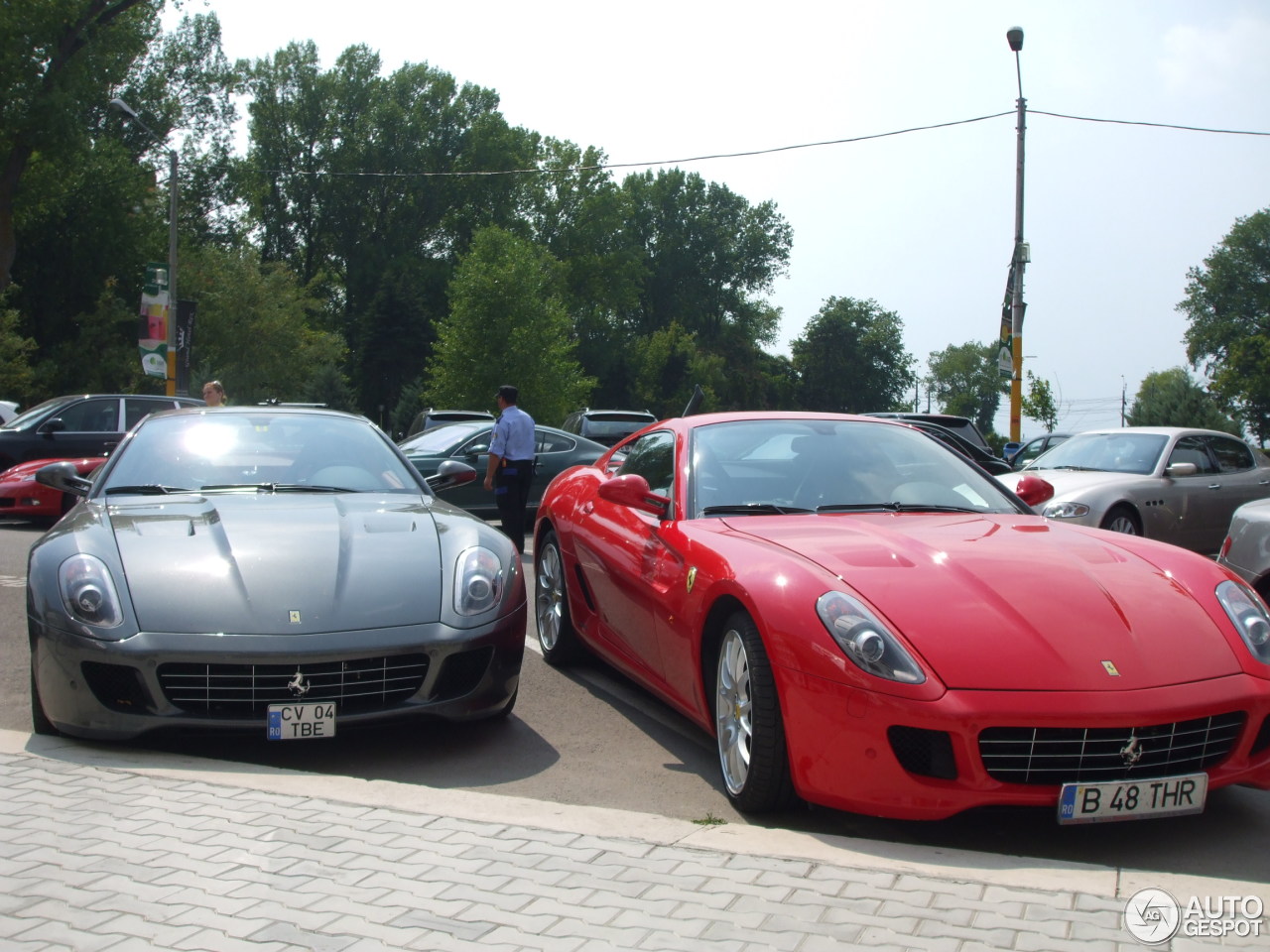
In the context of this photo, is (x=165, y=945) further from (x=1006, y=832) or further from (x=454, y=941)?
(x=1006, y=832)

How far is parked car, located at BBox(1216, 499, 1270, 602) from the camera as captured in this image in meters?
6.63

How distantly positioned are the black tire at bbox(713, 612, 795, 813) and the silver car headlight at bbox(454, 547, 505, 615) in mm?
1030

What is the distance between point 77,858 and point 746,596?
210 cm

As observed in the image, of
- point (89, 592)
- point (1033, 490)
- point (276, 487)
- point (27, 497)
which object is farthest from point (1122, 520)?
point (27, 497)

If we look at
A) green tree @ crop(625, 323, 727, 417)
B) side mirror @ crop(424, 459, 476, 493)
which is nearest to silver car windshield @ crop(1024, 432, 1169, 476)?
side mirror @ crop(424, 459, 476, 493)

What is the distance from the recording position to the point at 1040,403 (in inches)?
3302

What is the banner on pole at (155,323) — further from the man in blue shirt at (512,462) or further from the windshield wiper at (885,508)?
the windshield wiper at (885,508)

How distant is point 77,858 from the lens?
10.7 feet

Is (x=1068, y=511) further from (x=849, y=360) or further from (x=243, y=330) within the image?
(x=849, y=360)

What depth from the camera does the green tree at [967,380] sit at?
131625 millimetres

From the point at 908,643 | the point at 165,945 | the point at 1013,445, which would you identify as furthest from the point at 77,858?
the point at 1013,445

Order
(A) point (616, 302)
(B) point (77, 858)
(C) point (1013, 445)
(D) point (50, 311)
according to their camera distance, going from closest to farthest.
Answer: (B) point (77, 858) → (C) point (1013, 445) → (D) point (50, 311) → (A) point (616, 302)

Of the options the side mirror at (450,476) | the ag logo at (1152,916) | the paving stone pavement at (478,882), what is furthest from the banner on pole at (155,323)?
the ag logo at (1152,916)

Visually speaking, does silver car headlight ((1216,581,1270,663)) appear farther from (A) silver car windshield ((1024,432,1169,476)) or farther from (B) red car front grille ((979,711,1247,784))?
(A) silver car windshield ((1024,432,1169,476))
